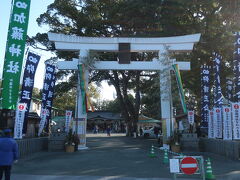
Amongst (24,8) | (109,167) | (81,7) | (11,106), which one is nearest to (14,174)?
(109,167)

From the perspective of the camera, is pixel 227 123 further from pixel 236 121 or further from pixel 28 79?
pixel 28 79

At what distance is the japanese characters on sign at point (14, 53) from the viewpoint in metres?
12.5

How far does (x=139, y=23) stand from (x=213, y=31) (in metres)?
6.11

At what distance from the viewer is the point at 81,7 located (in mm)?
26141

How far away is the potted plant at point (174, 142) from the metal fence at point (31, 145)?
7646 millimetres

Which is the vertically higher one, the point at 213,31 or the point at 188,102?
the point at 213,31

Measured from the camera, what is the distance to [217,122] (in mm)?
15094

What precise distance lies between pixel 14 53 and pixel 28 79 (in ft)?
6.14

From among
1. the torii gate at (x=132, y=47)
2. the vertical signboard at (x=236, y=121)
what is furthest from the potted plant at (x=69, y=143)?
the vertical signboard at (x=236, y=121)

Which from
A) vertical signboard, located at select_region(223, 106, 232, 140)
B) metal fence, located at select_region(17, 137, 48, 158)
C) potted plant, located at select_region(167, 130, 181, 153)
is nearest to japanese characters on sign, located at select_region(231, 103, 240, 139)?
vertical signboard, located at select_region(223, 106, 232, 140)

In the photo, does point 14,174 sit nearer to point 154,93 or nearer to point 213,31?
point 213,31

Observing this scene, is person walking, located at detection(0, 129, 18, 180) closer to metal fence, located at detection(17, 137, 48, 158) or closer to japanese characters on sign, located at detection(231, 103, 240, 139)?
metal fence, located at detection(17, 137, 48, 158)

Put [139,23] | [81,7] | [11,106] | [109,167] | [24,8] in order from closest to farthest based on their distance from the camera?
1. [109,167]
2. [11,106]
3. [24,8]
4. [139,23]
5. [81,7]

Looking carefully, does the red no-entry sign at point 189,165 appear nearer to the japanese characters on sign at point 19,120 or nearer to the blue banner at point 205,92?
the japanese characters on sign at point 19,120
